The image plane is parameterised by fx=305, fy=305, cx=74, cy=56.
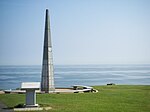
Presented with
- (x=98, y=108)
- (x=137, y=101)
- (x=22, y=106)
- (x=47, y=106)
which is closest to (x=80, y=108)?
(x=98, y=108)

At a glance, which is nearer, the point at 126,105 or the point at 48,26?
the point at 126,105

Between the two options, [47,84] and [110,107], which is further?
[47,84]

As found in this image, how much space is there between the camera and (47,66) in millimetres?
25266

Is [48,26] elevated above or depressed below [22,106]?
above

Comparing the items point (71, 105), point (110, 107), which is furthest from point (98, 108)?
point (71, 105)

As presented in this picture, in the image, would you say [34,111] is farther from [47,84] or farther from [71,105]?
[47,84]

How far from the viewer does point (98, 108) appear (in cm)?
1606

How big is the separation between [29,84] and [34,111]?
85.4 inches

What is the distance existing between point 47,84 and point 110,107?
33.1 feet

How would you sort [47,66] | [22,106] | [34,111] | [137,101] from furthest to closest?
[47,66] < [137,101] < [22,106] < [34,111]

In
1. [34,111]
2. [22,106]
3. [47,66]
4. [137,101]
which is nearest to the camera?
[34,111]

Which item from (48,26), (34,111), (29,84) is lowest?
(34,111)

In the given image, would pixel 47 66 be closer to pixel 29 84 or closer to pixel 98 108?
pixel 29 84

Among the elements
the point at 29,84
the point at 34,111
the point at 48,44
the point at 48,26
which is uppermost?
the point at 48,26
